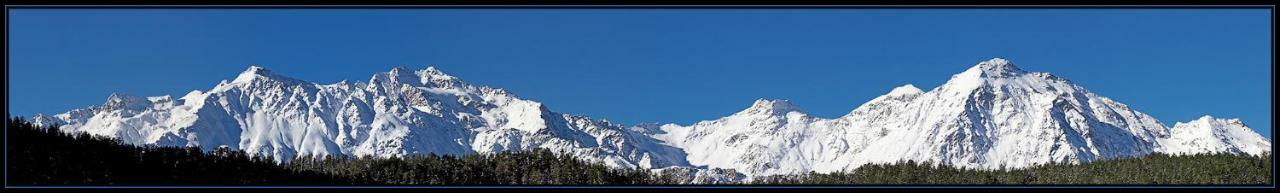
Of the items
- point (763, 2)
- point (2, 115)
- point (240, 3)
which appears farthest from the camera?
point (2, 115)

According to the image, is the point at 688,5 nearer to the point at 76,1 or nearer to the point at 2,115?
the point at 76,1

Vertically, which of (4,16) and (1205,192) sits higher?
(4,16)

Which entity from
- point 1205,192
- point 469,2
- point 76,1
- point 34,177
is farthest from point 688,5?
point 34,177

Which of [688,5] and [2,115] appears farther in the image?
[2,115]

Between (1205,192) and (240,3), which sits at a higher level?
(240,3)

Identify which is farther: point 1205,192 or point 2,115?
point 1205,192

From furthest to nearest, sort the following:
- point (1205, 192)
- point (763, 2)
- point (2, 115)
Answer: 1. point (1205, 192)
2. point (2, 115)
3. point (763, 2)

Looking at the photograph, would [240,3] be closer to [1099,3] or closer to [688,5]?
[688,5]

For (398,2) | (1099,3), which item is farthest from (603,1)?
(1099,3)

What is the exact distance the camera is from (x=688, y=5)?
8306 centimetres

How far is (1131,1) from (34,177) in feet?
511

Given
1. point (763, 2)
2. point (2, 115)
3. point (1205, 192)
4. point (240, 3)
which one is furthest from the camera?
point (1205, 192)

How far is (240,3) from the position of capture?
87125 millimetres

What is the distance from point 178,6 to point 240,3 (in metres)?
4.09
